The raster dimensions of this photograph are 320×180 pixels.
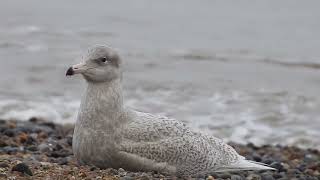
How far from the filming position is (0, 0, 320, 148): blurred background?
12.7 metres

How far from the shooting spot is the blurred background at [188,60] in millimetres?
12656

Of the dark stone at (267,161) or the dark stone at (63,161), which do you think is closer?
the dark stone at (63,161)

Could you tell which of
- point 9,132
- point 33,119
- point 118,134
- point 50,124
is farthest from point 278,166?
point 33,119

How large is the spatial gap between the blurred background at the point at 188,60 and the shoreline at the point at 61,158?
792mm

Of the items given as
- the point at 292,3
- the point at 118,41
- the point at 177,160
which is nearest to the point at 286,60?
the point at 118,41

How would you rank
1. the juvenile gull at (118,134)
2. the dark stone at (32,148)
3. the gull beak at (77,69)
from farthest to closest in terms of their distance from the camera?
the dark stone at (32,148)
the juvenile gull at (118,134)
the gull beak at (77,69)

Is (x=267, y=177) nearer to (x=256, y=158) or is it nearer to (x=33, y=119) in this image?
(x=256, y=158)

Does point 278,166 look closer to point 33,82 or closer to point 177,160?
point 177,160

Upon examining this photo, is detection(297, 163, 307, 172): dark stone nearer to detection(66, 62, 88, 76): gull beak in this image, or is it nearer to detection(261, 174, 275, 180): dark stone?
detection(261, 174, 275, 180): dark stone

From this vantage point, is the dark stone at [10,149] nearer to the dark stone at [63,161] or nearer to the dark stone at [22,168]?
the dark stone at [63,161]

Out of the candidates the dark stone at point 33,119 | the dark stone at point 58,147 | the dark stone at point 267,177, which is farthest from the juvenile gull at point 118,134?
the dark stone at point 33,119

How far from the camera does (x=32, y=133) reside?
10.1 meters

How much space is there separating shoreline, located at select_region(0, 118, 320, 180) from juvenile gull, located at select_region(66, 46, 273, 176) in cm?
11

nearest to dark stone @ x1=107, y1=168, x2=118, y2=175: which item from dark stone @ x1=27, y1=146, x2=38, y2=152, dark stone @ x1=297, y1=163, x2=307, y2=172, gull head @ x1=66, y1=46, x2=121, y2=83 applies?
gull head @ x1=66, y1=46, x2=121, y2=83
